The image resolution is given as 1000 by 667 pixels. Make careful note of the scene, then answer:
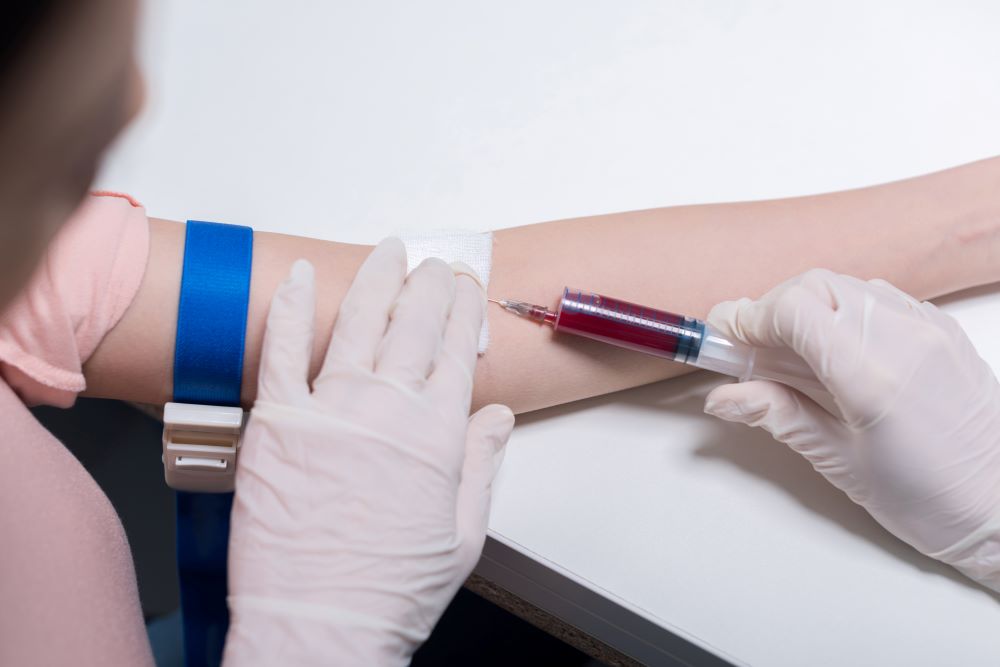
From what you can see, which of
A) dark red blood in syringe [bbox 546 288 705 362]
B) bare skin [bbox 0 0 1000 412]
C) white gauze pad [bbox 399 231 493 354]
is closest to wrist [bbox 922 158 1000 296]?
bare skin [bbox 0 0 1000 412]

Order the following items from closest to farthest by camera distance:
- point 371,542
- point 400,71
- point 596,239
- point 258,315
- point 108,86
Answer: point 108,86 → point 371,542 → point 258,315 → point 596,239 → point 400,71

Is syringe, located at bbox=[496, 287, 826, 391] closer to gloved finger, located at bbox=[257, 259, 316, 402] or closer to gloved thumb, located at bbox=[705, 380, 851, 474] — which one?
gloved thumb, located at bbox=[705, 380, 851, 474]

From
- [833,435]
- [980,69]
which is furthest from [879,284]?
[980,69]

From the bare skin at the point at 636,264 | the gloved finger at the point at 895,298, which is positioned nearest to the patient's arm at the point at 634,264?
the bare skin at the point at 636,264

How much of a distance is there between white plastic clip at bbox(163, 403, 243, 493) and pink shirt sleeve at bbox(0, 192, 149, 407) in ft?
0.35

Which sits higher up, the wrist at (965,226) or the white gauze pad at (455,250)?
the wrist at (965,226)

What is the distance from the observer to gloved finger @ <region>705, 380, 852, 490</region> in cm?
89

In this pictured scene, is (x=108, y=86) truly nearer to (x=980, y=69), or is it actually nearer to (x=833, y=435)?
(x=833, y=435)

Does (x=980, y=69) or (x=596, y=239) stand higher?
(x=980, y=69)

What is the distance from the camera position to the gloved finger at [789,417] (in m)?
0.89

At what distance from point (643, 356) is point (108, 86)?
27.7 inches

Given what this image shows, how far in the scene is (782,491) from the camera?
95 centimetres

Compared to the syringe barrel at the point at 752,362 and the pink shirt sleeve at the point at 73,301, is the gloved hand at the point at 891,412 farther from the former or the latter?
the pink shirt sleeve at the point at 73,301

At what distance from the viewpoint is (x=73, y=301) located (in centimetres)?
83
